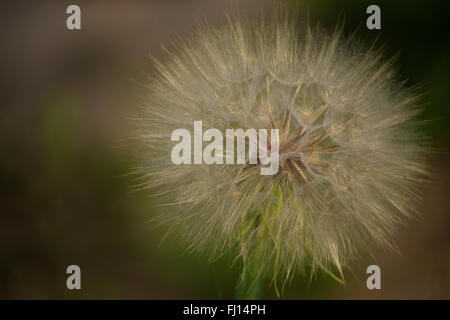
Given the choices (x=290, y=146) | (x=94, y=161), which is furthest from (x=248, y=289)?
(x=94, y=161)

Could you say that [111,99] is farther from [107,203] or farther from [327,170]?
[327,170]

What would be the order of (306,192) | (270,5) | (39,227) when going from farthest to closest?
(39,227), (270,5), (306,192)

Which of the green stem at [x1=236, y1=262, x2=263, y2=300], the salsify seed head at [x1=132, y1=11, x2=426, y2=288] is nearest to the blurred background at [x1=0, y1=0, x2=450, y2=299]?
the green stem at [x1=236, y1=262, x2=263, y2=300]

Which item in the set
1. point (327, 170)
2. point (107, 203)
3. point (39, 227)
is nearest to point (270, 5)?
point (327, 170)

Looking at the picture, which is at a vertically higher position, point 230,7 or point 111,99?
point 230,7

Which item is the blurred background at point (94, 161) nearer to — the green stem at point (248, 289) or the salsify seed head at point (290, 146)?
the green stem at point (248, 289)

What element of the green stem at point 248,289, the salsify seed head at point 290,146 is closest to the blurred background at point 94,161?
the green stem at point 248,289

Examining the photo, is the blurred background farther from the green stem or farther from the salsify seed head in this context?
the salsify seed head

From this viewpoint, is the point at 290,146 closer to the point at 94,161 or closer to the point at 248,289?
the point at 248,289
